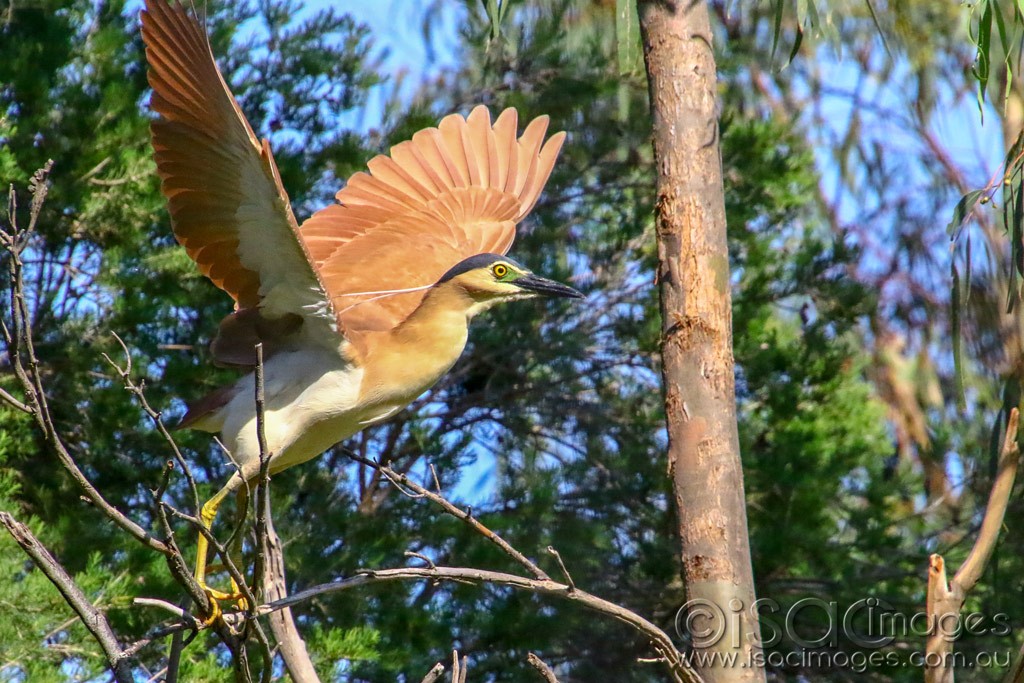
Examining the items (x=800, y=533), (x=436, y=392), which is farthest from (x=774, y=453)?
(x=436, y=392)

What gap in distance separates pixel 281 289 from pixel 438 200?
137 cm

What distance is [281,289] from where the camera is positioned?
329 centimetres

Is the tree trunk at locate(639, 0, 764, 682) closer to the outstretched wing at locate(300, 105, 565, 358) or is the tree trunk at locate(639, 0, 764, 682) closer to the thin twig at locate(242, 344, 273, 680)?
the outstretched wing at locate(300, 105, 565, 358)

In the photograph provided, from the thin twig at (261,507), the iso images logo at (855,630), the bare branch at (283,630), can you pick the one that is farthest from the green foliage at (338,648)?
the thin twig at (261,507)

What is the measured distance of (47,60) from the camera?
4.63 m

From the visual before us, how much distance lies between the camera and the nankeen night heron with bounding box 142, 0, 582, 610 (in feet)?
9.75

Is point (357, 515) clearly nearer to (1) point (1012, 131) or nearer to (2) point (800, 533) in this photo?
(2) point (800, 533)

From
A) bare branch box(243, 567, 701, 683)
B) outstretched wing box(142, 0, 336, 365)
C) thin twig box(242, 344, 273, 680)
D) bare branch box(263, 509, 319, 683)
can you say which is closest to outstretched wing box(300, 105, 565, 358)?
outstretched wing box(142, 0, 336, 365)

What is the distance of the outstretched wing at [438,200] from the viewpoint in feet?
13.9

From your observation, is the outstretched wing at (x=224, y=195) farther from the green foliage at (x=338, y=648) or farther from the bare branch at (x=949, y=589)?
the bare branch at (x=949, y=589)

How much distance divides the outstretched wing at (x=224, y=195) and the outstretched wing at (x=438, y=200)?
768 millimetres

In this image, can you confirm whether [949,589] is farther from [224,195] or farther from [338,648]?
[338,648]

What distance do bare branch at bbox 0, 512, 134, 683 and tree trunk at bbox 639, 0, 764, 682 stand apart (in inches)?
63.6

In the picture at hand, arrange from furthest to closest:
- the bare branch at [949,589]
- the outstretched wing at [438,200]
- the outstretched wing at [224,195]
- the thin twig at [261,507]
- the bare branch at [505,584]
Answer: the outstretched wing at [438,200], the outstretched wing at [224,195], the bare branch at [949,589], the bare branch at [505,584], the thin twig at [261,507]
